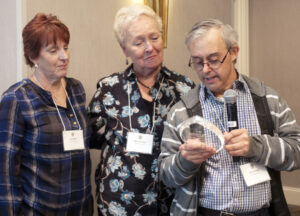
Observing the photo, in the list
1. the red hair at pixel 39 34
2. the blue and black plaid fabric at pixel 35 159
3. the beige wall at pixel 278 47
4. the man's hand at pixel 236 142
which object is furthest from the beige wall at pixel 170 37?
the man's hand at pixel 236 142

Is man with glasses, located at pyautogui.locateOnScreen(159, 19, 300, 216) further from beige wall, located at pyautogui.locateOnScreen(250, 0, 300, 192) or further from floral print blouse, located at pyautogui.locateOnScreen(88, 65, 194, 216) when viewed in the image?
beige wall, located at pyautogui.locateOnScreen(250, 0, 300, 192)

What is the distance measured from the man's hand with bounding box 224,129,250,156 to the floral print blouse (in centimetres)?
60

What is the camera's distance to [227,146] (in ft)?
4.42

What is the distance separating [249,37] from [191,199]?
12.8ft

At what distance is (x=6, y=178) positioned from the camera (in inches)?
64.6

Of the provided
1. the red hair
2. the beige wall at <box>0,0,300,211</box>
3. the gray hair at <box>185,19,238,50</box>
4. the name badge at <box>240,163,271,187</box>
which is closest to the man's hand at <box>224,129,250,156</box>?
the name badge at <box>240,163,271,187</box>

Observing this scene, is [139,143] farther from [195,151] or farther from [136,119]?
[195,151]

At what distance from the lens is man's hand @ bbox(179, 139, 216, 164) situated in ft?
4.31

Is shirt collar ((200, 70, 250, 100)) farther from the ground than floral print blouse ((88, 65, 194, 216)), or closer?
farther from the ground

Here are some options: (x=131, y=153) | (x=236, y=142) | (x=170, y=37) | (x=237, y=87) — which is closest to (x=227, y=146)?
(x=236, y=142)

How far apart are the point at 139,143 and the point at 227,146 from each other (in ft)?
2.00

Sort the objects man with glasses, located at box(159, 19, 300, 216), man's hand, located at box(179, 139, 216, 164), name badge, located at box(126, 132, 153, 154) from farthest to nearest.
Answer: name badge, located at box(126, 132, 153, 154), man with glasses, located at box(159, 19, 300, 216), man's hand, located at box(179, 139, 216, 164)

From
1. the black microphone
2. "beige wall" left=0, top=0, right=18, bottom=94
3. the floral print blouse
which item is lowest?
the floral print blouse

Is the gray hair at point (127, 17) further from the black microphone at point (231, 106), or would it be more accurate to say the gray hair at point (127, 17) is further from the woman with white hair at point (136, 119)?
the black microphone at point (231, 106)
